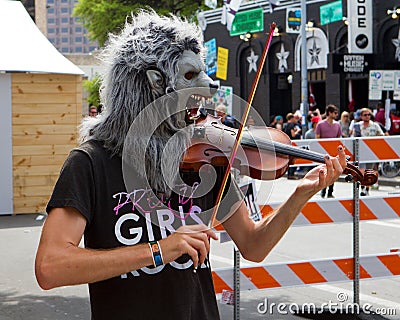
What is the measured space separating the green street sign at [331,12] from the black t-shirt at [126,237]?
2448 cm

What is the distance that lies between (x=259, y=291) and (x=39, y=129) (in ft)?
18.8

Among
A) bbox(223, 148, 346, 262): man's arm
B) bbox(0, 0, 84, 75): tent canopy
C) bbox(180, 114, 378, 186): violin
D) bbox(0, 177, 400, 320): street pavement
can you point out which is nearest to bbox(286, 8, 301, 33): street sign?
bbox(0, 0, 84, 75): tent canopy

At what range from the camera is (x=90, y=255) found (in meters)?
1.90

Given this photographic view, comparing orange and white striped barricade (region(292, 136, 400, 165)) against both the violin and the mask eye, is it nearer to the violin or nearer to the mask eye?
the violin

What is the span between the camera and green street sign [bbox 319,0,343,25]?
84.5 feet

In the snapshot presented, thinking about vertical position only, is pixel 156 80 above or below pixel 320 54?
below

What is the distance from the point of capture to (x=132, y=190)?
208 centimetres

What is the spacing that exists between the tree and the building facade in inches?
67.4

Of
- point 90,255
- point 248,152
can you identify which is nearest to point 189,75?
point 248,152

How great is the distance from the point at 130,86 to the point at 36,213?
942 cm

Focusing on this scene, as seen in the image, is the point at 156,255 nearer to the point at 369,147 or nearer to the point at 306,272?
the point at 306,272

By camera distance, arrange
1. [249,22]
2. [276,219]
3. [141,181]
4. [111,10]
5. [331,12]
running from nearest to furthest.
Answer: [141,181] < [276,219] < [331,12] < [249,22] < [111,10]

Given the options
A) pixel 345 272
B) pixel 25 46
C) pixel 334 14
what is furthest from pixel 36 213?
pixel 334 14

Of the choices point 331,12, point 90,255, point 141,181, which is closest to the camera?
point 90,255
